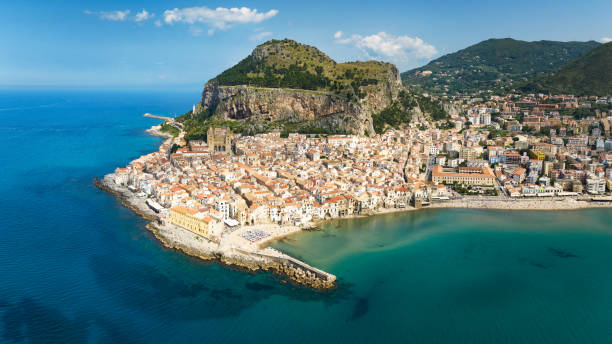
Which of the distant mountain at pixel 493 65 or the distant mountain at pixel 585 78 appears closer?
the distant mountain at pixel 585 78

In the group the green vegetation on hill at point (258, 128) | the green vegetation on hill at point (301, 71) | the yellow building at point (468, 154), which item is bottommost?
the yellow building at point (468, 154)

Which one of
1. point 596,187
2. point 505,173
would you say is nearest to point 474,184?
point 505,173

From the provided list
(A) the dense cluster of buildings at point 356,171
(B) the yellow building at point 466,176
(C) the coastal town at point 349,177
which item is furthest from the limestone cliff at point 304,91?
(B) the yellow building at point 466,176

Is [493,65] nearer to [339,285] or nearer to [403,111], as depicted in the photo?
[403,111]

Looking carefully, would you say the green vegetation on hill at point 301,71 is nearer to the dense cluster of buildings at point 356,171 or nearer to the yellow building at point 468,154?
the dense cluster of buildings at point 356,171

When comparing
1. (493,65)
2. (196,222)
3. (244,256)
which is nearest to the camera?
(244,256)

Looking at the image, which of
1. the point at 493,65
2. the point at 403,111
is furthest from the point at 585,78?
the point at 493,65

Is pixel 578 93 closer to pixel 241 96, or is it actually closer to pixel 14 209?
pixel 241 96
